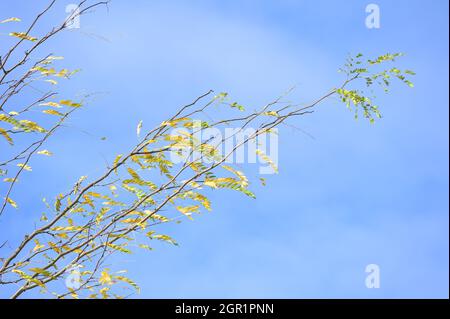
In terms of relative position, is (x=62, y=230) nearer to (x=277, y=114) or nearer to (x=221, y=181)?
(x=221, y=181)

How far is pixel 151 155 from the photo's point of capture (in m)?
3.65

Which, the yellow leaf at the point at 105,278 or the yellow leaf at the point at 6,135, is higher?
the yellow leaf at the point at 6,135

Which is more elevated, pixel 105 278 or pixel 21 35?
pixel 21 35

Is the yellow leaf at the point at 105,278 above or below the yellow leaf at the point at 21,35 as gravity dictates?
below

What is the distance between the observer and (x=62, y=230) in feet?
12.2

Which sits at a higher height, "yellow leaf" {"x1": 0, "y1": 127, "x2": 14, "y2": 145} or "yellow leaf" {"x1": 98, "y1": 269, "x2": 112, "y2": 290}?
"yellow leaf" {"x1": 0, "y1": 127, "x2": 14, "y2": 145}

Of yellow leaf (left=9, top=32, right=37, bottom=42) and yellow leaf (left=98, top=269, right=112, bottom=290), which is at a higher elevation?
yellow leaf (left=9, top=32, right=37, bottom=42)
